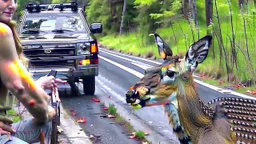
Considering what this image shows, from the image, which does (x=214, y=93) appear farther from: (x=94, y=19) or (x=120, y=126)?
(x=94, y=19)

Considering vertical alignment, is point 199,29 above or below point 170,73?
below

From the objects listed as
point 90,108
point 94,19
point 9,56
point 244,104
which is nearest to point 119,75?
point 90,108

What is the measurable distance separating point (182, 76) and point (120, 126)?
4529mm

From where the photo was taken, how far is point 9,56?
2.77 metres

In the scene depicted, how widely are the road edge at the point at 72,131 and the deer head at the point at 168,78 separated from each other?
3018mm

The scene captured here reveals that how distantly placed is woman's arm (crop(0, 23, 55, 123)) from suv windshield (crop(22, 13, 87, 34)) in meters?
10.9

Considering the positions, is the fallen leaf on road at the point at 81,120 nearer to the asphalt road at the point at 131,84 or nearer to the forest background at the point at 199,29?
the asphalt road at the point at 131,84

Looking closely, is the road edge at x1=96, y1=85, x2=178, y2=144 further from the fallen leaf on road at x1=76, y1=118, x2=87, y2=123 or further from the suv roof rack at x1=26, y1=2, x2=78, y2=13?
the suv roof rack at x1=26, y1=2, x2=78, y2=13

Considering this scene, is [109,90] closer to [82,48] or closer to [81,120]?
[82,48]

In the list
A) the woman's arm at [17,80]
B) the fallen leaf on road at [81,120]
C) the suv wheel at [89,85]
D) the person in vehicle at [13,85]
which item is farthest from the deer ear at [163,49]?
the suv wheel at [89,85]

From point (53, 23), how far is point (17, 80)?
11453mm

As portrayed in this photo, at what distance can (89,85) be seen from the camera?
13.9 meters

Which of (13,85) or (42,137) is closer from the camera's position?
(13,85)

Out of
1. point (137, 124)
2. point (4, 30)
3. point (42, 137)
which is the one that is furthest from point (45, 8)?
point (4, 30)
